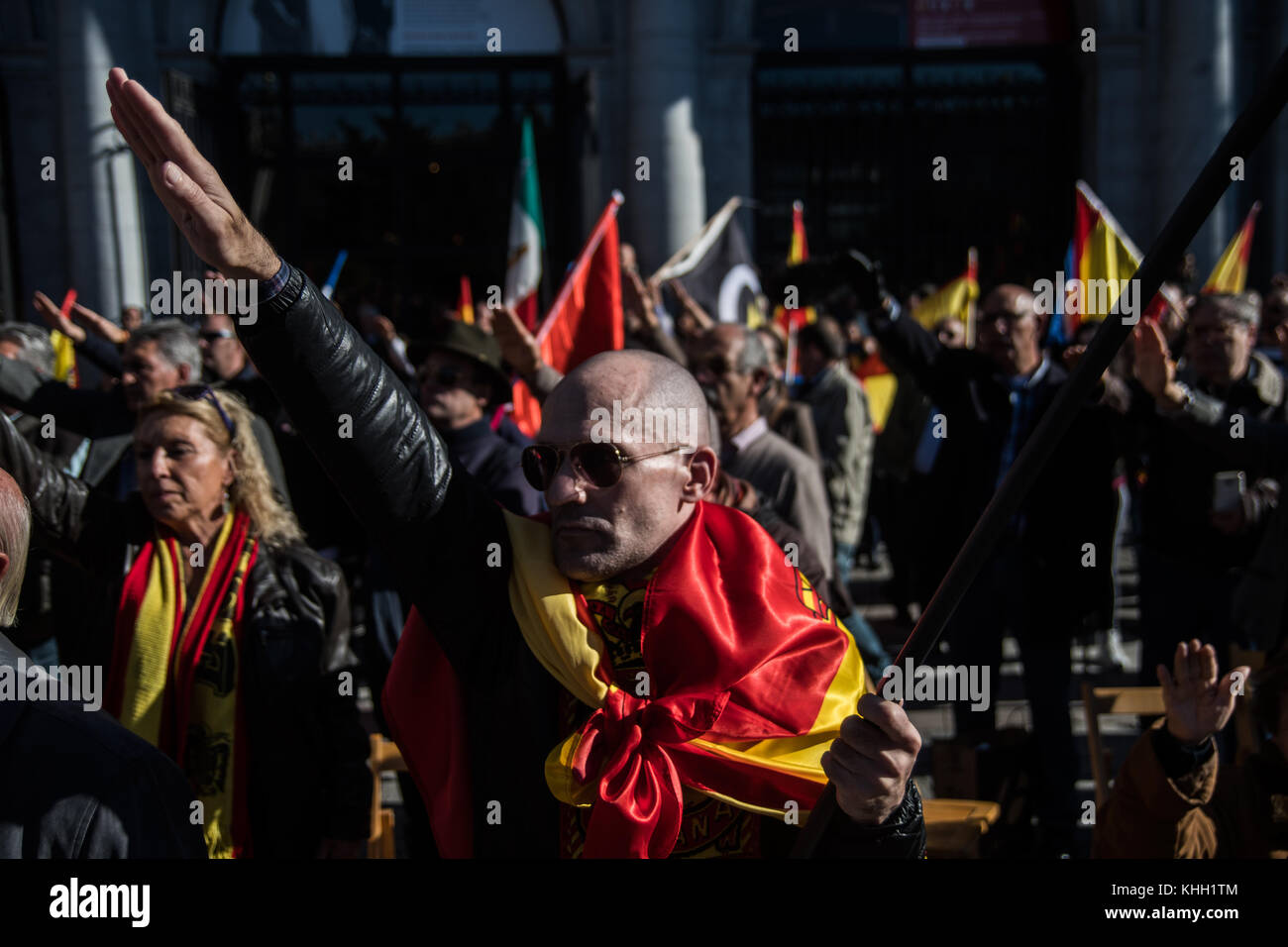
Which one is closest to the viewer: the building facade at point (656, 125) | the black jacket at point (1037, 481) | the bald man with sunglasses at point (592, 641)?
the bald man with sunglasses at point (592, 641)

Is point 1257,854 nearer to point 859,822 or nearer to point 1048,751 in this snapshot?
point 859,822

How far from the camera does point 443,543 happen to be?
1914 millimetres

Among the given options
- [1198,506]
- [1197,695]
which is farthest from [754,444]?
[1197,695]

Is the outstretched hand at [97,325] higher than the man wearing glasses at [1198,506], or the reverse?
the outstretched hand at [97,325]

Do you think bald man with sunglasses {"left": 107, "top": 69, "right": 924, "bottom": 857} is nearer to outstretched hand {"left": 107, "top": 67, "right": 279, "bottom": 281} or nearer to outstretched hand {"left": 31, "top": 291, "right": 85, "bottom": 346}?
outstretched hand {"left": 107, "top": 67, "right": 279, "bottom": 281}

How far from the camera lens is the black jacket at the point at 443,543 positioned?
170 cm

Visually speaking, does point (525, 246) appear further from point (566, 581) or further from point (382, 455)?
point (382, 455)

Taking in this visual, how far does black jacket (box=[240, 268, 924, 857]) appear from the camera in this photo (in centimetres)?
170

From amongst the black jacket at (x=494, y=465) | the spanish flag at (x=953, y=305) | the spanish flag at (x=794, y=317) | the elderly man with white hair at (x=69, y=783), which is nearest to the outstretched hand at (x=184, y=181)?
the elderly man with white hair at (x=69, y=783)

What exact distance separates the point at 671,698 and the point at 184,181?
3.49 ft

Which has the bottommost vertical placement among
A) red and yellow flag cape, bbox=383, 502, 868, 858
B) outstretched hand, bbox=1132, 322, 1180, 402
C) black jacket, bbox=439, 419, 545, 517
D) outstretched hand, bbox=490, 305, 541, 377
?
red and yellow flag cape, bbox=383, 502, 868, 858

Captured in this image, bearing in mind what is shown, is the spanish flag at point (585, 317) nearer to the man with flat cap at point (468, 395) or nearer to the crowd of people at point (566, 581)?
the crowd of people at point (566, 581)

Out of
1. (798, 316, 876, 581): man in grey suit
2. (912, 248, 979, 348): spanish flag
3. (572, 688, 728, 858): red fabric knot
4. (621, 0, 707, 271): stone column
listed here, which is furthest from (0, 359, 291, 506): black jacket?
(621, 0, 707, 271): stone column
